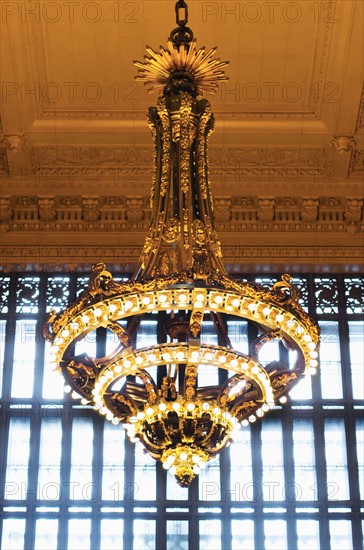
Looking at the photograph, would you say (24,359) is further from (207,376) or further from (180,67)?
(180,67)

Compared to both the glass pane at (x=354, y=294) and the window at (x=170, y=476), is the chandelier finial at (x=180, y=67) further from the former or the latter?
the glass pane at (x=354, y=294)

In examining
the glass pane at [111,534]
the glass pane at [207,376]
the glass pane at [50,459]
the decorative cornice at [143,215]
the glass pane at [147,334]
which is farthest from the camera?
the decorative cornice at [143,215]

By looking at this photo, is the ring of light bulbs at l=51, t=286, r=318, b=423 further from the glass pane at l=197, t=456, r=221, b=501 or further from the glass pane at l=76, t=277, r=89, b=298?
the glass pane at l=76, t=277, r=89, b=298

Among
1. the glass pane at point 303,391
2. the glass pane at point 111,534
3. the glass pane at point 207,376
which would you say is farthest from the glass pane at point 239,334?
the glass pane at point 111,534

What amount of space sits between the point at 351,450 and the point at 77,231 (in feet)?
A: 13.5

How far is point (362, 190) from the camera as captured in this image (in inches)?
619

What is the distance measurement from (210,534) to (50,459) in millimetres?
1941

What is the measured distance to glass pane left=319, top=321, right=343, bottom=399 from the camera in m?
15.1

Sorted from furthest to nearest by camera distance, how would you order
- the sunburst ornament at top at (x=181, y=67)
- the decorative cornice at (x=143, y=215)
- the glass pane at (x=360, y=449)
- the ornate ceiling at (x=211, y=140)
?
the decorative cornice at (x=143, y=215)
the glass pane at (x=360, y=449)
the ornate ceiling at (x=211, y=140)
the sunburst ornament at top at (x=181, y=67)

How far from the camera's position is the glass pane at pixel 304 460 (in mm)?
14461

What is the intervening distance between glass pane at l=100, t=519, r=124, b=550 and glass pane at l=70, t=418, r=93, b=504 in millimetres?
345

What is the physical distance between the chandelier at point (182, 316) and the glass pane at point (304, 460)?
131 inches

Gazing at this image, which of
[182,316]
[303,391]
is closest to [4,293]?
[303,391]

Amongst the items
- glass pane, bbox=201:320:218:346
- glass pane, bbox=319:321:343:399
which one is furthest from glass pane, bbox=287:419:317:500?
glass pane, bbox=201:320:218:346
